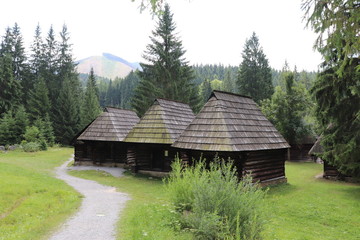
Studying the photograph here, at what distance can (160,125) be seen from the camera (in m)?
16.9

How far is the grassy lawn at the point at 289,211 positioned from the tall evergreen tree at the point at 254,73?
28.5 metres

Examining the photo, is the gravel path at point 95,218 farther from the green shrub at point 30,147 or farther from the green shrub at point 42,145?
the green shrub at point 42,145

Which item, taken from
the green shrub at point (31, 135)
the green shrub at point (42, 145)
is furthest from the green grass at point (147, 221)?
the green shrub at point (31, 135)

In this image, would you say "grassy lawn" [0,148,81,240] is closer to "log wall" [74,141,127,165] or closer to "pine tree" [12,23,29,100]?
"log wall" [74,141,127,165]

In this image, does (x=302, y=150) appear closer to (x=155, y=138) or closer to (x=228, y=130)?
(x=155, y=138)

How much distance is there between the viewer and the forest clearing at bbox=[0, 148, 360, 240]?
6.51 meters

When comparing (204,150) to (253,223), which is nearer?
(253,223)

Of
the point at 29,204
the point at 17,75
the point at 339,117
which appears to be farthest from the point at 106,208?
the point at 17,75

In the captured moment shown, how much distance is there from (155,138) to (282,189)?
7477 millimetres

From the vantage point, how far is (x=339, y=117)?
12492 mm

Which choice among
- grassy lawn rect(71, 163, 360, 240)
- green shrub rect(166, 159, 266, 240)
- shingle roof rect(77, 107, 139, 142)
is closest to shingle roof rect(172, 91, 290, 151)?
grassy lawn rect(71, 163, 360, 240)

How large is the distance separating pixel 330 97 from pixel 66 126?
115 feet

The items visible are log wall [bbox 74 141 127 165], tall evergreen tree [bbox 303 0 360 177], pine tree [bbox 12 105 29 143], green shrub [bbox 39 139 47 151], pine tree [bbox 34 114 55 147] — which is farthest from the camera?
pine tree [bbox 34 114 55 147]

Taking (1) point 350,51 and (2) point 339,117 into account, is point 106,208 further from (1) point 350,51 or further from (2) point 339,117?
(2) point 339,117
